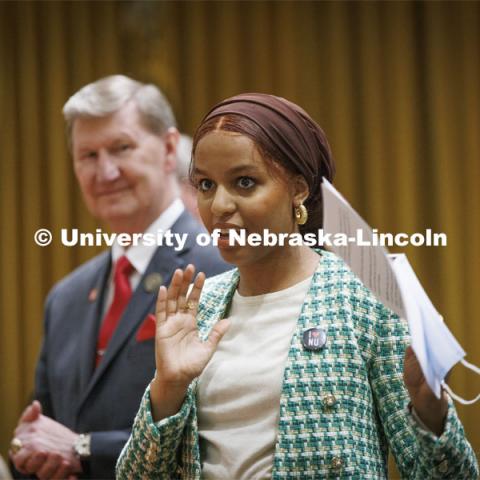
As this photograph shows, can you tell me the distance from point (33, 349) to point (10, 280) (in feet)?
0.61

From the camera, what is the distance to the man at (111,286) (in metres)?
1.91

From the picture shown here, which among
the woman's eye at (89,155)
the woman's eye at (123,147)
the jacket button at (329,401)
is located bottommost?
the jacket button at (329,401)

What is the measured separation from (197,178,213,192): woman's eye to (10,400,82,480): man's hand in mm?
767

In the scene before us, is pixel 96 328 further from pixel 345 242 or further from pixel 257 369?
pixel 345 242

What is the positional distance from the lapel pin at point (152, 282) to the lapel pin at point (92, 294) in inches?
6.1

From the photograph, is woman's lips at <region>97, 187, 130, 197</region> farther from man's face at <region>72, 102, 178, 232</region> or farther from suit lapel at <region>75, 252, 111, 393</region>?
suit lapel at <region>75, 252, 111, 393</region>

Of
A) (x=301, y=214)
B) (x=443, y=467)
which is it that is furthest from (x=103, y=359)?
(x=443, y=467)

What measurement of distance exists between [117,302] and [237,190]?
0.66m

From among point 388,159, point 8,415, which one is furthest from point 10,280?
point 388,159

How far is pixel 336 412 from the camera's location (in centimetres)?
136

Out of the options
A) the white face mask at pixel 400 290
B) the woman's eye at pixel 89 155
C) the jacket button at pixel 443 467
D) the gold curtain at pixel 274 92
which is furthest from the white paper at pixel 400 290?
the woman's eye at pixel 89 155

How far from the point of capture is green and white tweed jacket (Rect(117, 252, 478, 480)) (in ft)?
4.43

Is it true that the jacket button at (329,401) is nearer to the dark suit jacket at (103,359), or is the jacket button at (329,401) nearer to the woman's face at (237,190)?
the woman's face at (237,190)

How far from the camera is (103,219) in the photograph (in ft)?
6.63
